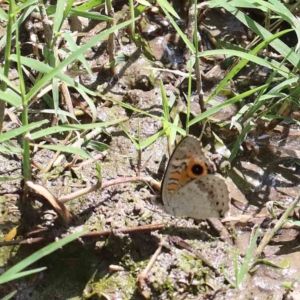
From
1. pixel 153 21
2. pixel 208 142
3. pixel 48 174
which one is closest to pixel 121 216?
pixel 48 174

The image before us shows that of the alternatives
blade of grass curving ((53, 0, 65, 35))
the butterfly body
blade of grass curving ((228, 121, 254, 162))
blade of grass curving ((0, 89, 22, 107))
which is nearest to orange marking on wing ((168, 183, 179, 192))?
the butterfly body

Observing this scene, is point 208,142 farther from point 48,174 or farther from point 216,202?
point 48,174

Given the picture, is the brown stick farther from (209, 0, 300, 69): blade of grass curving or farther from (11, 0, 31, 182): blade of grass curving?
(209, 0, 300, 69): blade of grass curving

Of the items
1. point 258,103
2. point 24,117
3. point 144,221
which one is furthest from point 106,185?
point 258,103

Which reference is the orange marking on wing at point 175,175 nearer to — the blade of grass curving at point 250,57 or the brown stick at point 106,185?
the brown stick at point 106,185

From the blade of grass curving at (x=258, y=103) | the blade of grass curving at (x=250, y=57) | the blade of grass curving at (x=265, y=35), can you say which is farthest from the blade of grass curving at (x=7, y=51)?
the blade of grass curving at (x=258, y=103)

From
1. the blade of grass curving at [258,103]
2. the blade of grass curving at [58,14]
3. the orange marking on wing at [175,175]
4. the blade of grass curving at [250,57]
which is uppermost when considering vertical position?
the blade of grass curving at [58,14]
